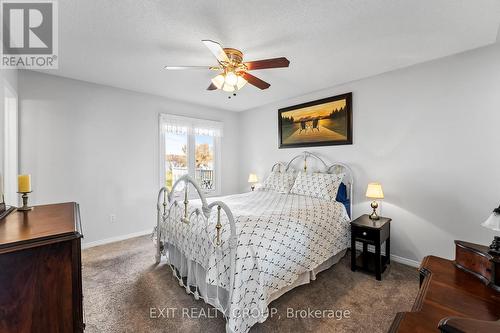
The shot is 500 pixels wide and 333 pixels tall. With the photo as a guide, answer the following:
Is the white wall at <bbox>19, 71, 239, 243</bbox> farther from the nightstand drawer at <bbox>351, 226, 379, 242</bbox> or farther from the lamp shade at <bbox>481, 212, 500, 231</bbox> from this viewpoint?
the lamp shade at <bbox>481, 212, 500, 231</bbox>

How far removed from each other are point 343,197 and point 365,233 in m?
0.77

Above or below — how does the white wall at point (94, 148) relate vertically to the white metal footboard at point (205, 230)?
above

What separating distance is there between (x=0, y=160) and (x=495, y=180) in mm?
4811

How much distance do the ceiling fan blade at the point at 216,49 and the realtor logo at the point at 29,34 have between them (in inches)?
48.4

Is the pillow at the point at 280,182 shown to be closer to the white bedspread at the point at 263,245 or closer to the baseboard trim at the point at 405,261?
the white bedspread at the point at 263,245

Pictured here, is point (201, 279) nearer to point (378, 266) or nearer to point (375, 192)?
point (378, 266)

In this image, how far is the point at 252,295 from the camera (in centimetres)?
171

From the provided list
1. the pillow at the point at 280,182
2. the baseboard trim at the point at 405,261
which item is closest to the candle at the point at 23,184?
the pillow at the point at 280,182

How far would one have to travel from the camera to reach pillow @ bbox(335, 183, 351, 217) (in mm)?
3283

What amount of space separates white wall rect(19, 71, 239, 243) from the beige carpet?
94 cm

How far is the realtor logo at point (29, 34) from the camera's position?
176 centimetres

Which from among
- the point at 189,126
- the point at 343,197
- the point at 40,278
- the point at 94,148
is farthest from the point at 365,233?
the point at 94,148

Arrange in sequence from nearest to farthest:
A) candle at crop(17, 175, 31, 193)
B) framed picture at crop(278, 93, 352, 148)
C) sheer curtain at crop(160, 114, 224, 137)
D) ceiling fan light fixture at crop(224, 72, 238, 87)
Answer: candle at crop(17, 175, 31, 193) → ceiling fan light fixture at crop(224, 72, 238, 87) → framed picture at crop(278, 93, 352, 148) → sheer curtain at crop(160, 114, 224, 137)

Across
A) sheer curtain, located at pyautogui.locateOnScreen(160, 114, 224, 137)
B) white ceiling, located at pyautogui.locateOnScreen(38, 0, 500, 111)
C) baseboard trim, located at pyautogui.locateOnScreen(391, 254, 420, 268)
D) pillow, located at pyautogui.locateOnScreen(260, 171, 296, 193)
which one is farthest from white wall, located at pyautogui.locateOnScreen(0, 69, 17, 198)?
baseboard trim, located at pyautogui.locateOnScreen(391, 254, 420, 268)
